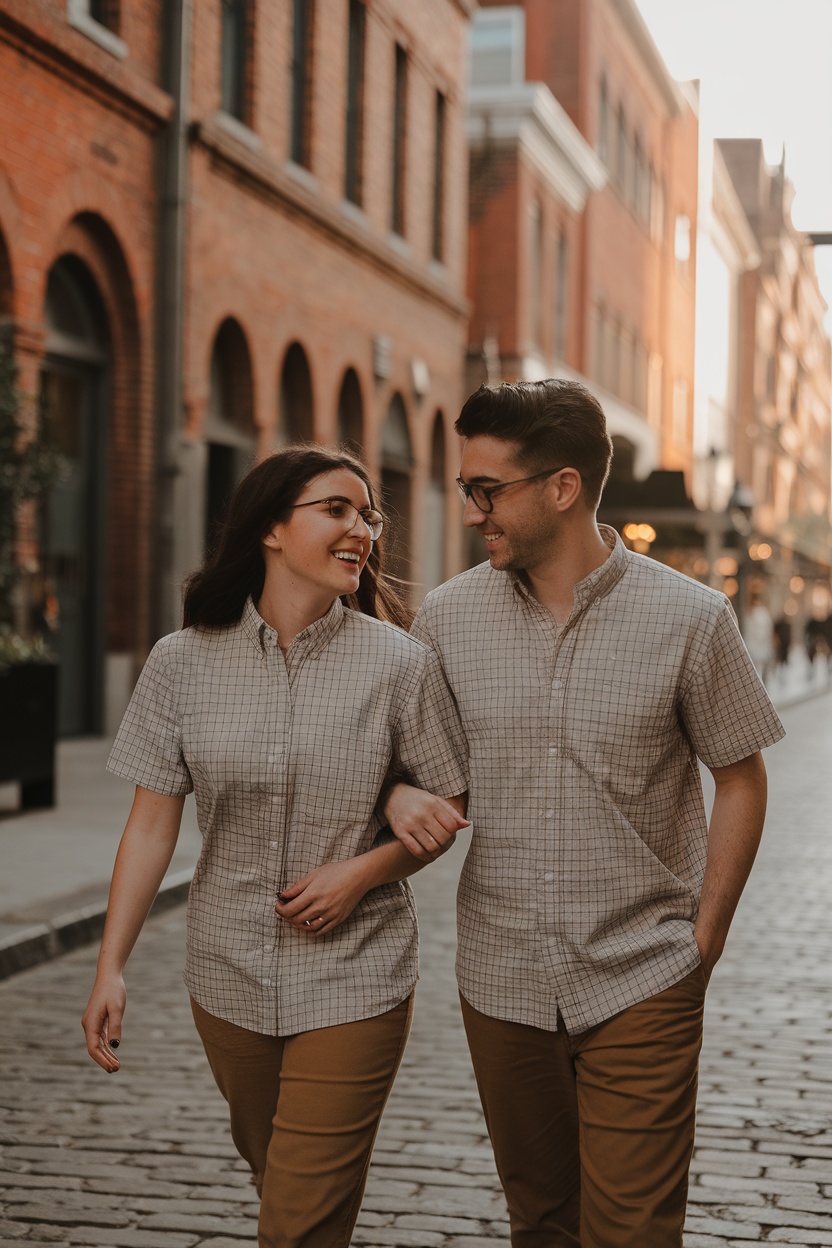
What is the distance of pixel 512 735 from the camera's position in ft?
10.6

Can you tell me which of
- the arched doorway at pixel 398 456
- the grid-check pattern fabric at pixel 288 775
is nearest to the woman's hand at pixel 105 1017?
the grid-check pattern fabric at pixel 288 775

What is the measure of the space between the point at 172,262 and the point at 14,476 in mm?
5579

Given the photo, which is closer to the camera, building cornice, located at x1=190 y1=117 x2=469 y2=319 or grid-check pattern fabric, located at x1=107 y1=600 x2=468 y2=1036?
grid-check pattern fabric, located at x1=107 y1=600 x2=468 y2=1036

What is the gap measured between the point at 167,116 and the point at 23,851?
29.7 feet

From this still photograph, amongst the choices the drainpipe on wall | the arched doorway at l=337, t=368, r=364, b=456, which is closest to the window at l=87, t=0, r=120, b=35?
the drainpipe on wall

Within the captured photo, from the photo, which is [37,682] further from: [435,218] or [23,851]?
[435,218]

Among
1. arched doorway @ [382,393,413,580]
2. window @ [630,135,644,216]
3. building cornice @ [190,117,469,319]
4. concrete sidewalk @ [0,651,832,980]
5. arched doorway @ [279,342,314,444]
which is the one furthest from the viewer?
window @ [630,135,644,216]

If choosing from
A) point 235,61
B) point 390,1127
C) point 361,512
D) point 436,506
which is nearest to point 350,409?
point 436,506

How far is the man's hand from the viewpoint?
3139 mm

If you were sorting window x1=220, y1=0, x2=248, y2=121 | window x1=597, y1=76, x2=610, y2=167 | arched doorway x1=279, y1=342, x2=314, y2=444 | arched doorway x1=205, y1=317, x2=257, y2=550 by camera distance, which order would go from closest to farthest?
window x1=220, y1=0, x2=248, y2=121 < arched doorway x1=205, y1=317, x2=257, y2=550 < arched doorway x1=279, y1=342, x2=314, y2=444 < window x1=597, y1=76, x2=610, y2=167

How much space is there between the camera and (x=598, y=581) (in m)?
3.28

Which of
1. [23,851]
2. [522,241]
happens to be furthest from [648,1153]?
[522,241]

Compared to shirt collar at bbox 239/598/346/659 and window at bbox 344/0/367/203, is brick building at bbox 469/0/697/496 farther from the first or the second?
shirt collar at bbox 239/598/346/659

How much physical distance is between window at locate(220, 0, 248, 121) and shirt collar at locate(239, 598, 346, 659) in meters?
16.4
